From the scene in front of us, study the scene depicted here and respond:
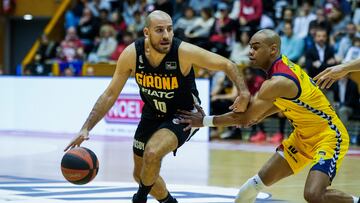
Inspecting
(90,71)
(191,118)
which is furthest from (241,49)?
(191,118)

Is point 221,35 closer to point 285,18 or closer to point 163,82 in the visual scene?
point 285,18

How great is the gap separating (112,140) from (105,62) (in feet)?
11.9

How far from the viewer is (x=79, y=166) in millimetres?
7402

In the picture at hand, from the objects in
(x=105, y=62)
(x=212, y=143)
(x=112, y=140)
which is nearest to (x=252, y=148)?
(x=212, y=143)

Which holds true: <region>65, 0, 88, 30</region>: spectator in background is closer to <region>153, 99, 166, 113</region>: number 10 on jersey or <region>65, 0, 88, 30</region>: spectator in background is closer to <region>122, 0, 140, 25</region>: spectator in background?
<region>122, 0, 140, 25</region>: spectator in background

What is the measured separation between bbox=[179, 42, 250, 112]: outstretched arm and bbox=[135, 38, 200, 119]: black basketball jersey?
9 cm

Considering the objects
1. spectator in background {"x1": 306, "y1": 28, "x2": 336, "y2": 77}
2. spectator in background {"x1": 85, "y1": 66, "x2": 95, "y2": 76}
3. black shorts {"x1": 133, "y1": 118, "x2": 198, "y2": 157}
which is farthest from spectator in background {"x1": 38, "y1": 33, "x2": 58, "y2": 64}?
black shorts {"x1": 133, "y1": 118, "x2": 198, "y2": 157}

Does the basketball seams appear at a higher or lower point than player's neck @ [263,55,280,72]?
lower

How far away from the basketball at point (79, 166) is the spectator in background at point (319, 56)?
9.86 metres

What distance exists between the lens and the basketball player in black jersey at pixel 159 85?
24.9ft

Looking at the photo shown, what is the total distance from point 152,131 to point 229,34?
12090 mm

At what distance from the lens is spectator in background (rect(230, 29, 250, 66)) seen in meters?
18.8

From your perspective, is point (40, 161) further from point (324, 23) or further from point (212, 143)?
point (324, 23)

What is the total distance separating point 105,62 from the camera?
Result: 69.0 ft
